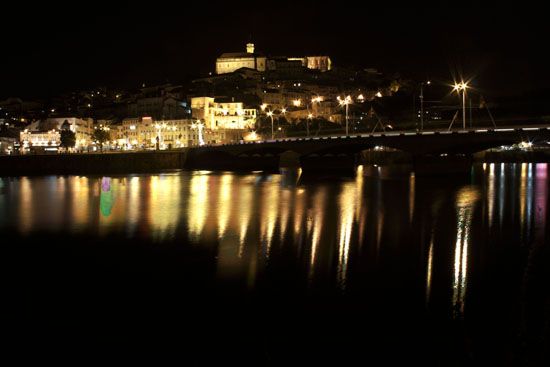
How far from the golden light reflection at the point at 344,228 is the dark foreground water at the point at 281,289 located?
10 centimetres

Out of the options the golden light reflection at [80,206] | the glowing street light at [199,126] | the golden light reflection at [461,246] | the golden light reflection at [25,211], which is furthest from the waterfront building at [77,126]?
the golden light reflection at [461,246]

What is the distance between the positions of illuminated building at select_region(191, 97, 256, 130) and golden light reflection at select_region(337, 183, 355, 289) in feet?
218

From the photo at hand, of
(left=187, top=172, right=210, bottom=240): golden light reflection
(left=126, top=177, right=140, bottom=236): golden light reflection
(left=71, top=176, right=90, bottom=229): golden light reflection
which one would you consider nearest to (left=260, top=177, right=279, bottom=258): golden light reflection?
(left=187, top=172, right=210, bottom=240): golden light reflection

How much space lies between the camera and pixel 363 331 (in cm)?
885

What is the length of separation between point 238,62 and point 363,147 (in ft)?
316

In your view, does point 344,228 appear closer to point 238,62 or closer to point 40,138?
point 40,138

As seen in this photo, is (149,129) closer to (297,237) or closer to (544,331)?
(297,237)

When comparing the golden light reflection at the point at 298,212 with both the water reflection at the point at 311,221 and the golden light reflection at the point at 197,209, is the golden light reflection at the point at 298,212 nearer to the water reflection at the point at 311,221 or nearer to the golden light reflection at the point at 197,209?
the water reflection at the point at 311,221

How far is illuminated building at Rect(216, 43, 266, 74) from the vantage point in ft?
466

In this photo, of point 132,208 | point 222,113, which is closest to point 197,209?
point 132,208

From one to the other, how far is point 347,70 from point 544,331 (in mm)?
142880

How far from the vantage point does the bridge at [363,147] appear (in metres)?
37.1

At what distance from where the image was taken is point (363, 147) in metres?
52.1

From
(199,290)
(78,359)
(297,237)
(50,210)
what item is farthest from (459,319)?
(50,210)
